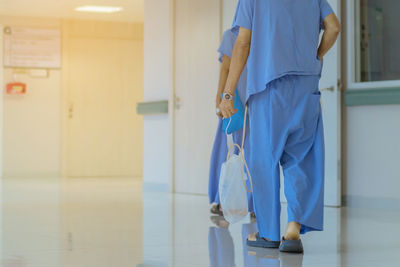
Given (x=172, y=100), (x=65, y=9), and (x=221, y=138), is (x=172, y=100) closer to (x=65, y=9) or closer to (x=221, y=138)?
(x=221, y=138)

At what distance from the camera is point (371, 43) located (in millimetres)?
5723

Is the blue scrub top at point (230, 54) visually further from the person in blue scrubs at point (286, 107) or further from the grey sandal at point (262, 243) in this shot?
the grey sandal at point (262, 243)

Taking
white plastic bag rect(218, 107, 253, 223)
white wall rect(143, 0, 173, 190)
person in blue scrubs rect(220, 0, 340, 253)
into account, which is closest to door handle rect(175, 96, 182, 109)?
white wall rect(143, 0, 173, 190)

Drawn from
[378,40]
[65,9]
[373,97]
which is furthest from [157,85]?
[65,9]

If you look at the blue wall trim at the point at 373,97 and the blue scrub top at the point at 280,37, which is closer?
the blue scrub top at the point at 280,37

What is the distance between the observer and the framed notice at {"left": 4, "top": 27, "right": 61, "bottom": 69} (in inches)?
451

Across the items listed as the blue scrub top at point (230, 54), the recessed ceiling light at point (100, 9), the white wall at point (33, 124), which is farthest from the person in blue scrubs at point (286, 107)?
the white wall at point (33, 124)

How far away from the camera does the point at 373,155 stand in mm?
5449

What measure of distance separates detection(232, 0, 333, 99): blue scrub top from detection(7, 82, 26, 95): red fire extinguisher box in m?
8.90

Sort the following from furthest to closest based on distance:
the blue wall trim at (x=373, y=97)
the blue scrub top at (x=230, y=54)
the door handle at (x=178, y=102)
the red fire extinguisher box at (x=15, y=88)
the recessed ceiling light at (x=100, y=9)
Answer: the red fire extinguisher box at (x=15, y=88)
the recessed ceiling light at (x=100, y=9)
the door handle at (x=178, y=102)
the blue wall trim at (x=373, y=97)
the blue scrub top at (x=230, y=54)

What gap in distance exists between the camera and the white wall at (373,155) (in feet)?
17.4

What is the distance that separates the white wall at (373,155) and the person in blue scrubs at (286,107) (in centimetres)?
238

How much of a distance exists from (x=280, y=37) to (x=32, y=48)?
29.8 feet

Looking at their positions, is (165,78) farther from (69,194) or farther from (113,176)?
(113,176)
